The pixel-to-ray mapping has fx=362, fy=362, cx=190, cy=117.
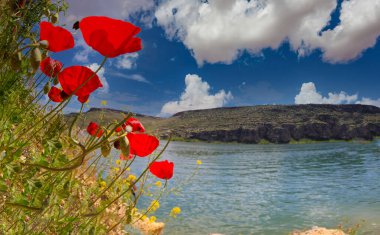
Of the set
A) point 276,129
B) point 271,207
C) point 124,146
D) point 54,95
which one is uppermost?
point 276,129

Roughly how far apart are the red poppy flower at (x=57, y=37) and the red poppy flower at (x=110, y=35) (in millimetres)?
314

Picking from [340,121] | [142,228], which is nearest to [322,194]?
[142,228]

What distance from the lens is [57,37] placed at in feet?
4.47

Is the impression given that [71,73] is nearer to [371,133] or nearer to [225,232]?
[225,232]

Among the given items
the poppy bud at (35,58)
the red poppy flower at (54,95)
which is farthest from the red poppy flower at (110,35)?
the red poppy flower at (54,95)

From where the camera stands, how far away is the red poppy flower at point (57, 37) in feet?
4.45

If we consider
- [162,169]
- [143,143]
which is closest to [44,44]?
[143,143]

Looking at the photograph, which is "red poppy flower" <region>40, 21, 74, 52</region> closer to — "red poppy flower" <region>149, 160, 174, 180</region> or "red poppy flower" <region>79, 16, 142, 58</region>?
"red poppy flower" <region>79, 16, 142, 58</region>

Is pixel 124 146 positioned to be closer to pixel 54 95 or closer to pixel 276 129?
pixel 54 95

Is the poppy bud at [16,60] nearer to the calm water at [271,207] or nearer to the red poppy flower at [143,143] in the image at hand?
the red poppy flower at [143,143]

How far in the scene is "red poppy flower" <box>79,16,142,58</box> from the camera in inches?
40.2

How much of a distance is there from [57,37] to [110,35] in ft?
1.43

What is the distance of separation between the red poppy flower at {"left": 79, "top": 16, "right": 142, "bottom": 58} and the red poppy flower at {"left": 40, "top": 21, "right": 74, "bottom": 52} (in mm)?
314

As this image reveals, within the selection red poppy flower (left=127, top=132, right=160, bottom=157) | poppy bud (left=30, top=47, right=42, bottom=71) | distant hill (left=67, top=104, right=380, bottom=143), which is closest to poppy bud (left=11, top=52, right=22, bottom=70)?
poppy bud (left=30, top=47, right=42, bottom=71)
